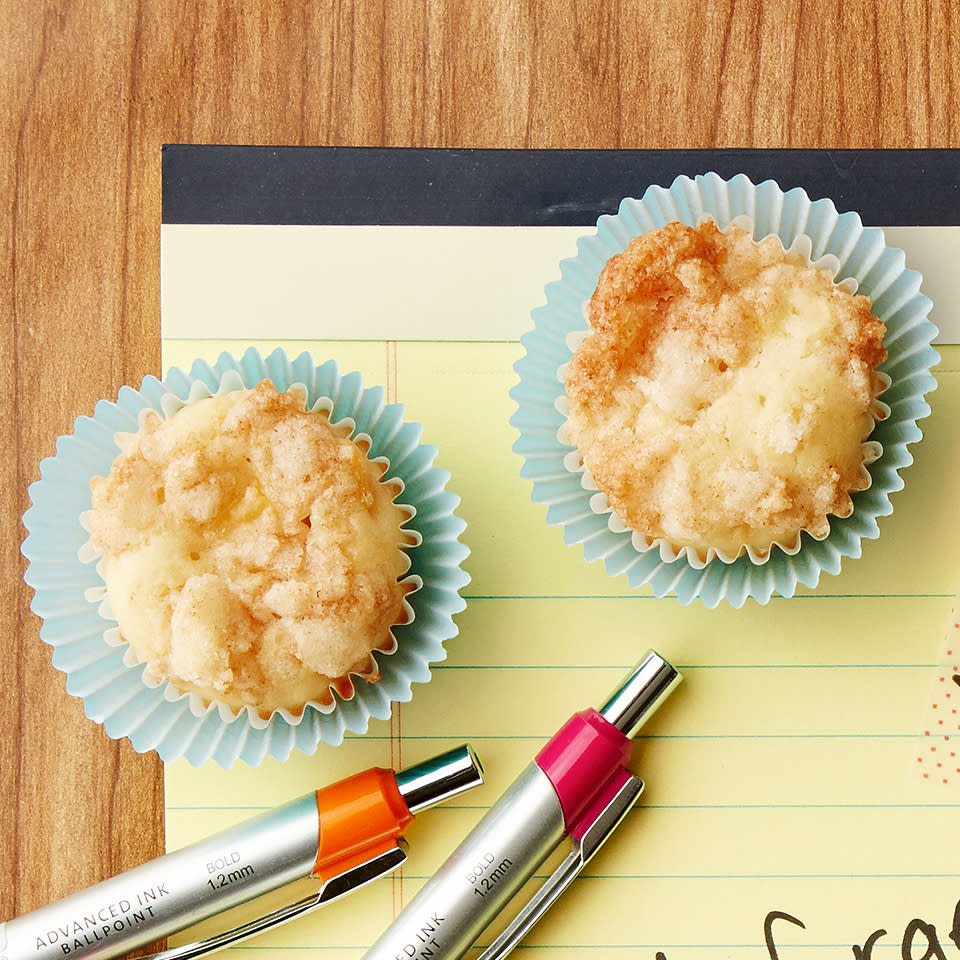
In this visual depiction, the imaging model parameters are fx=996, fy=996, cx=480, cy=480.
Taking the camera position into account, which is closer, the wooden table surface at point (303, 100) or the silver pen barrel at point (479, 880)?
the silver pen barrel at point (479, 880)

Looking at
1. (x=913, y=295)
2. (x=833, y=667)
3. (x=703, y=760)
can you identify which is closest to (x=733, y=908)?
(x=703, y=760)

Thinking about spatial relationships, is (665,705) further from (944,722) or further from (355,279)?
(355,279)

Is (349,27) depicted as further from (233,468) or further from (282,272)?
(233,468)

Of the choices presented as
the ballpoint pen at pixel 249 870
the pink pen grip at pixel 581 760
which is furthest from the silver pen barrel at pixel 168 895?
the pink pen grip at pixel 581 760

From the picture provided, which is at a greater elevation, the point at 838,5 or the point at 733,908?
the point at 838,5

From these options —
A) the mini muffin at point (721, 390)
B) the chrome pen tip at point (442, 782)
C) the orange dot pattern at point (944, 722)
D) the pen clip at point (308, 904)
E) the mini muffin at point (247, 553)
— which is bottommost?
the pen clip at point (308, 904)

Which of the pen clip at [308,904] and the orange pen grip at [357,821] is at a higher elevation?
the orange pen grip at [357,821]

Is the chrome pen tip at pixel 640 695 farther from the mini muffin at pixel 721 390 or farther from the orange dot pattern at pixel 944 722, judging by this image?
the orange dot pattern at pixel 944 722

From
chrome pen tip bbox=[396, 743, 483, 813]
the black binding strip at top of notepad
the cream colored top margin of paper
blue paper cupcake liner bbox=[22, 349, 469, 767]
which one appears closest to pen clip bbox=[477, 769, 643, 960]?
chrome pen tip bbox=[396, 743, 483, 813]
